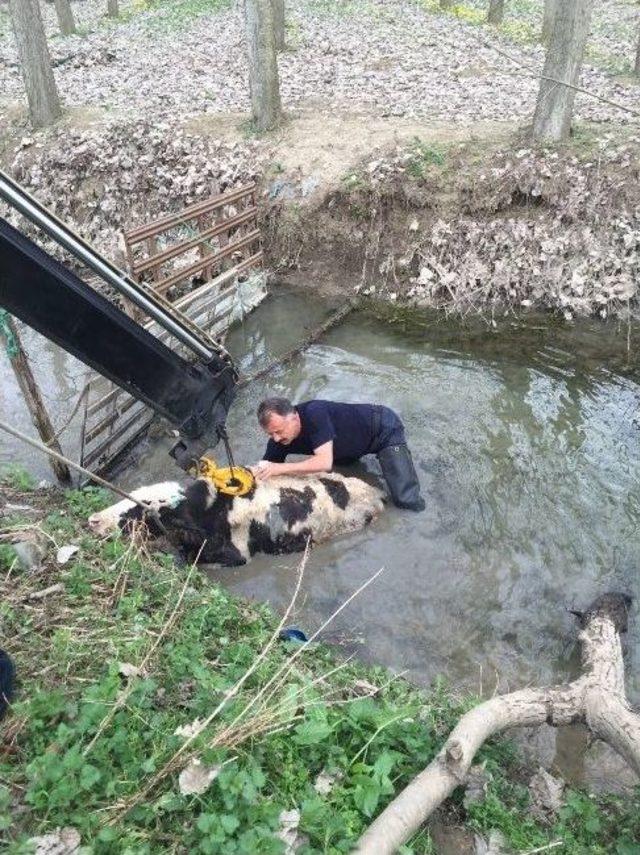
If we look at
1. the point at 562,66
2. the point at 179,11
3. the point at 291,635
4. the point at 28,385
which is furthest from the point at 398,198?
the point at 179,11

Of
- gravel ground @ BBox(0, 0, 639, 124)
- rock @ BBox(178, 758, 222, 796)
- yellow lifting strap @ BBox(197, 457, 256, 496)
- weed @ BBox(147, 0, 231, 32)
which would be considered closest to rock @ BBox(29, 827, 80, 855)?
rock @ BBox(178, 758, 222, 796)

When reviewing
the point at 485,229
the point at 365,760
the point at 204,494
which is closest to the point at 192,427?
the point at 204,494

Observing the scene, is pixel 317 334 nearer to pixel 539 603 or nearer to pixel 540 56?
pixel 539 603

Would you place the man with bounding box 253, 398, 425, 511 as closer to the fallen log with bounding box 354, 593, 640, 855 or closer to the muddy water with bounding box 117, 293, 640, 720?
the muddy water with bounding box 117, 293, 640, 720

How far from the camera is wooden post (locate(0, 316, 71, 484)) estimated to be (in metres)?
5.85

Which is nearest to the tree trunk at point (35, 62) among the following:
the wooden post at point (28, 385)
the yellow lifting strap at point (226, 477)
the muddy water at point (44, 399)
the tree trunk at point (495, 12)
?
the muddy water at point (44, 399)

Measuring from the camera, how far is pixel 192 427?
4918 mm

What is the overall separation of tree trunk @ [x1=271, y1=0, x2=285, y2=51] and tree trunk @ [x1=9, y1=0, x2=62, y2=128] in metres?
6.62

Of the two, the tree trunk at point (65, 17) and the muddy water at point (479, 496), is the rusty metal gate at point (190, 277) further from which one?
the tree trunk at point (65, 17)

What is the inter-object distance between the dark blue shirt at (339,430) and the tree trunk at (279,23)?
14695mm

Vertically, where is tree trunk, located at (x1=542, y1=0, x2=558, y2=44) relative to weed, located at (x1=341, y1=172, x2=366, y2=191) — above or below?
above

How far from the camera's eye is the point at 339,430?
6742 mm

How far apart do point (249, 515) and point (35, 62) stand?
1216 centimetres

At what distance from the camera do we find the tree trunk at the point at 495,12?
1923cm
